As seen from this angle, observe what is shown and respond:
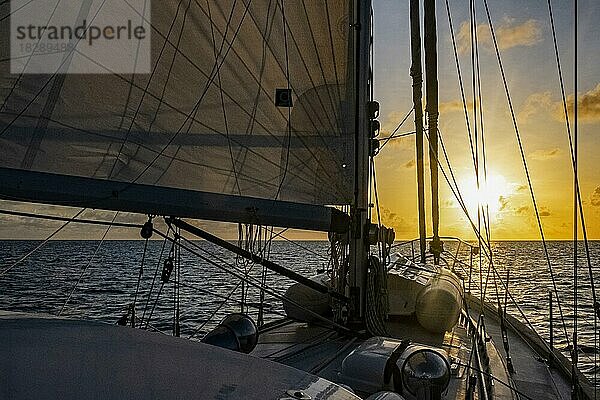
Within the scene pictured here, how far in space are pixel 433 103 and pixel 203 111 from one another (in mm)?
7483

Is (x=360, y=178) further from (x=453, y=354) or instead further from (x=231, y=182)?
(x=231, y=182)

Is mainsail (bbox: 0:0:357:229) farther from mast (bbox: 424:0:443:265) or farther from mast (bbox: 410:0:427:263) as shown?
mast (bbox: 410:0:427:263)

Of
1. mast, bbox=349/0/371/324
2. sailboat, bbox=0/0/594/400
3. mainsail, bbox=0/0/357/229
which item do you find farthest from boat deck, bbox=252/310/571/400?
mainsail, bbox=0/0/357/229

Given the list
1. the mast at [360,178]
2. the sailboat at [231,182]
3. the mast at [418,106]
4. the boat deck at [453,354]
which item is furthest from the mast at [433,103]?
the mast at [360,178]

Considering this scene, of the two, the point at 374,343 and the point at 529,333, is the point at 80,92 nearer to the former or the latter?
the point at 374,343

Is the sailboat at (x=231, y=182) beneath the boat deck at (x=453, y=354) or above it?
above

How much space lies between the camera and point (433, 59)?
39.3ft

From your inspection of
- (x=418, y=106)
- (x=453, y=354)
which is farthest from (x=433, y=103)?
(x=453, y=354)

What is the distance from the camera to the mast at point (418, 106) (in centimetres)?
1171

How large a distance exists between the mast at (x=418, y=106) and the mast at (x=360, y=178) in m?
5.03

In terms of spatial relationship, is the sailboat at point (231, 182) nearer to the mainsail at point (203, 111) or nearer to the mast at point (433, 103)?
the mainsail at point (203, 111)

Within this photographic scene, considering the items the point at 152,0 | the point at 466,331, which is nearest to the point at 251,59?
the point at 152,0

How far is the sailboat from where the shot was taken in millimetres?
1911

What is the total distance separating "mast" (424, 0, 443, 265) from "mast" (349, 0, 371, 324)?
468 cm
